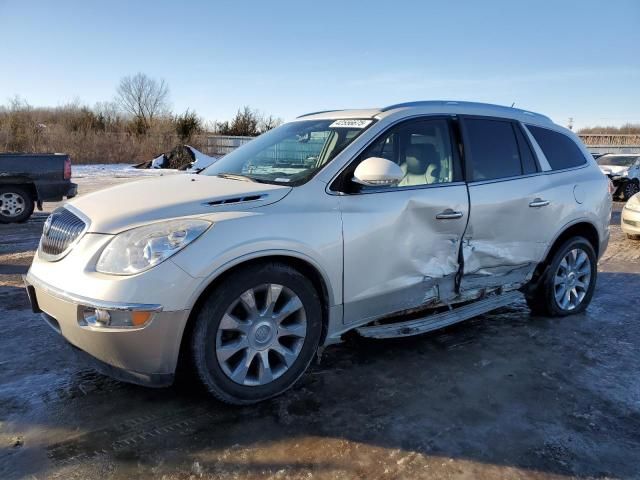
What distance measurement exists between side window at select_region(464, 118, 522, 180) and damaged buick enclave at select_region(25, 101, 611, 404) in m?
0.01

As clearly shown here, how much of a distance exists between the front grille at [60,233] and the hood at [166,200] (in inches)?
3.1

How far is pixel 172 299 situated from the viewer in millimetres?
2666

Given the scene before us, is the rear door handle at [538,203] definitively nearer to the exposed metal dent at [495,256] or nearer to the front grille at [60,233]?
the exposed metal dent at [495,256]

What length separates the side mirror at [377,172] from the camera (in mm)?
3195

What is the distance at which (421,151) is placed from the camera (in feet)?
12.7

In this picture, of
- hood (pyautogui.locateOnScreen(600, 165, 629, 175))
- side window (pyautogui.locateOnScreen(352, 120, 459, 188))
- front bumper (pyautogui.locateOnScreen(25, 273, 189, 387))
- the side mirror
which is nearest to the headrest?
side window (pyautogui.locateOnScreen(352, 120, 459, 188))

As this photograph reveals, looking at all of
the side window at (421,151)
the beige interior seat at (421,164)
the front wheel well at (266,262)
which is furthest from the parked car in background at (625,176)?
the front wheel well at (266,262)

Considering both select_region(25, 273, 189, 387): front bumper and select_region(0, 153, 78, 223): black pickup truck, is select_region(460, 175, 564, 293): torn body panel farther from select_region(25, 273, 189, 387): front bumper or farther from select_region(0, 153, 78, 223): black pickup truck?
select_region(0, 153, 78, 223): black pickup truck

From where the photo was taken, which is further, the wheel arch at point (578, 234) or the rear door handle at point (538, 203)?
the wheel arch at point (578, 234)

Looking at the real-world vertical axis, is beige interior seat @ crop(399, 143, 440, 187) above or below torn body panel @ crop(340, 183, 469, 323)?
above

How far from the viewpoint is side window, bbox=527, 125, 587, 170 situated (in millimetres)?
4602

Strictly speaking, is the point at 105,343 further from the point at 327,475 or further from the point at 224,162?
the point at 224,162

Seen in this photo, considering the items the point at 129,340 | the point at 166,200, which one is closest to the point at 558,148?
the point at 166,200

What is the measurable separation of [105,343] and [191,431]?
0.67 meters
